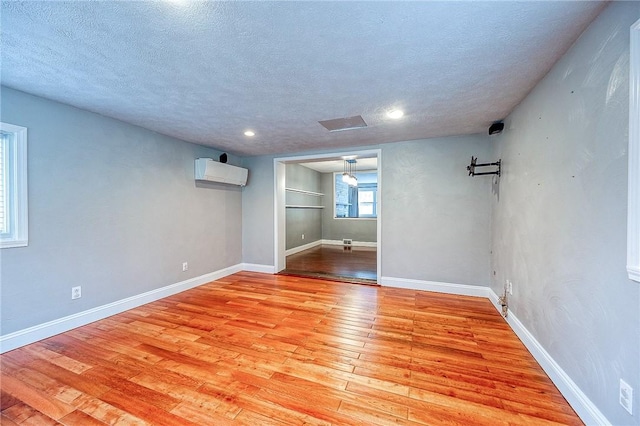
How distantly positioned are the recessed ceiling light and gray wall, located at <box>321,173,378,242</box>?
5.18m

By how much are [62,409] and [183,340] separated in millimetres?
865

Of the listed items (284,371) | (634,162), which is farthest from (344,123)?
(284,371)

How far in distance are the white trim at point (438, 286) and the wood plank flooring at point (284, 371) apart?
1.45 feet

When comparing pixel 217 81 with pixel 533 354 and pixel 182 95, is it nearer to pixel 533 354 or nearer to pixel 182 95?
pixel 182 95

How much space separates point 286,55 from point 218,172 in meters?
2.85

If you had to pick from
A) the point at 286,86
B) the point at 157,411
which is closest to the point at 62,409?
the point at 157,411

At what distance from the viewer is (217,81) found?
2059mm

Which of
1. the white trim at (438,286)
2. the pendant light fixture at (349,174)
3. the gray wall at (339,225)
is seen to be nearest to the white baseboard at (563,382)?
the white trim at (438,286)

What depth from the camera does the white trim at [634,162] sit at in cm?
112

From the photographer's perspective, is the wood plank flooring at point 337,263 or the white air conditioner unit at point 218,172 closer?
the white air conditioner unit at point 218,172

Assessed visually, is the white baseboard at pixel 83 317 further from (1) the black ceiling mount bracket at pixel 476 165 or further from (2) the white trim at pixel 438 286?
(1) the black ceiling mount bracket at pixel 476 165

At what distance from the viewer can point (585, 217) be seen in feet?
4.87

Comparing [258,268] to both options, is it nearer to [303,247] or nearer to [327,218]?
[303,247]

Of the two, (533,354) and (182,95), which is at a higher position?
(182,95)
